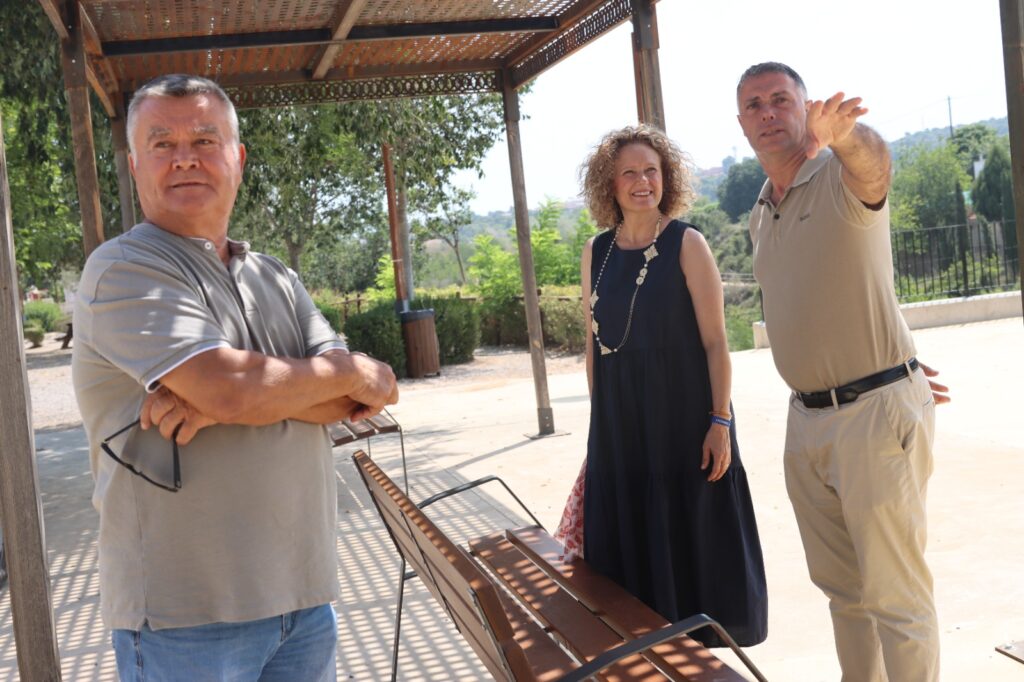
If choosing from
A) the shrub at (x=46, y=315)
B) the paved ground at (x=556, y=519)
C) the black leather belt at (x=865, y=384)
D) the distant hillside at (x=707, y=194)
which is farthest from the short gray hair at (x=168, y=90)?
the distant hillside at (x=707, y=194)

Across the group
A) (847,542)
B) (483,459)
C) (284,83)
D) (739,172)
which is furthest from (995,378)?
(739,172)

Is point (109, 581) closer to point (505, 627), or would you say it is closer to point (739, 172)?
point (505, 627)

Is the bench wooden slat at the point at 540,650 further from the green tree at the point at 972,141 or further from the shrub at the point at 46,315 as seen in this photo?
the green tree at the point at 972,141

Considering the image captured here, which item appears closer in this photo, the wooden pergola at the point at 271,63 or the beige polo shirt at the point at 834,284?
the beige polo shirt at the point at 834,284

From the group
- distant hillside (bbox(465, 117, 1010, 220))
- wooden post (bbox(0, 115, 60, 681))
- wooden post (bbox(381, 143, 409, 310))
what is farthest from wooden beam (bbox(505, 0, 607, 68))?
distant hillside (bbox(465, 117, 1010, 220))

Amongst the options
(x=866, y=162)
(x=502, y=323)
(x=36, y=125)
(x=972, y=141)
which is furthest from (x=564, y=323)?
(x=972, y=141)

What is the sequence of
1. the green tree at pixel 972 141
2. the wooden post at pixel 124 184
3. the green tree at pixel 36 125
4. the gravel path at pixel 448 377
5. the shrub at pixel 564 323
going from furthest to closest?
the green tree at pixel 972 141
the shrub at pixel 564 323
the gravel path at pixel 448 377
the green tree at pixel 36 125
the wooden post at pixel 124 184

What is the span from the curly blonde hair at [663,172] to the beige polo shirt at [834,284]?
1.91 feet

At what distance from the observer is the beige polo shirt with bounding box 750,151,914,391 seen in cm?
287

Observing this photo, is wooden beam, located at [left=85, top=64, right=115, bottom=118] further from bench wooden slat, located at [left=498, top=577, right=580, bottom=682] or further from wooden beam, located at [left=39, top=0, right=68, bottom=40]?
bench wooden slat, located at [left=498, top=577, right=580, bottom=682]

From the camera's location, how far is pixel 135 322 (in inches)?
73.7

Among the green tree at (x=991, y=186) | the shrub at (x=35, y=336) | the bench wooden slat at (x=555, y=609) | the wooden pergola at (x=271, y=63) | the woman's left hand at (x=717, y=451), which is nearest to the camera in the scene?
the bench wooden slat at (x=555, y=609)

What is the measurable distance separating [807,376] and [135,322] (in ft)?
6.17

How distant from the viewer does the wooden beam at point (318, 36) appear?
23.8ft
